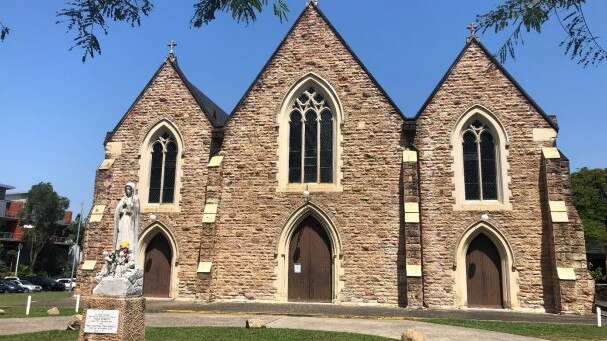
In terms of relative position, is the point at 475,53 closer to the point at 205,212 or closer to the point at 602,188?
the point at 205,212

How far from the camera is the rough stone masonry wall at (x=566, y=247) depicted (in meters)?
15.1

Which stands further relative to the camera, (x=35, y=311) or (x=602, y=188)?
(x=602, y=188)

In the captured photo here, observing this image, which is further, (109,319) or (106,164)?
(106,164)

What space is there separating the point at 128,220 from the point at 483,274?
12967 mm

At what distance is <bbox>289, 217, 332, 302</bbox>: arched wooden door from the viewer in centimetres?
1783

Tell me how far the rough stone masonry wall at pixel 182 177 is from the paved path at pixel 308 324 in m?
5.23

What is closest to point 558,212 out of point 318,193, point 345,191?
point 345,191

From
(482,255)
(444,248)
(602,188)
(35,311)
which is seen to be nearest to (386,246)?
(444,248)

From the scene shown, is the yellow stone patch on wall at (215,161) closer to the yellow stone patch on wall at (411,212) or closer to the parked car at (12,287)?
the yellow stone patch on wall at (411,212)

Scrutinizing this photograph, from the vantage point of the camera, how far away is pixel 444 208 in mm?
17266

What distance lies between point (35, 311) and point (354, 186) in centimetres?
1115

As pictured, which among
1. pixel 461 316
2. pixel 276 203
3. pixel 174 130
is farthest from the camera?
pixel 174 130

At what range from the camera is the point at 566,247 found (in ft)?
50.6

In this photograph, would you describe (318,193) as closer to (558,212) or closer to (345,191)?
(345,191)
